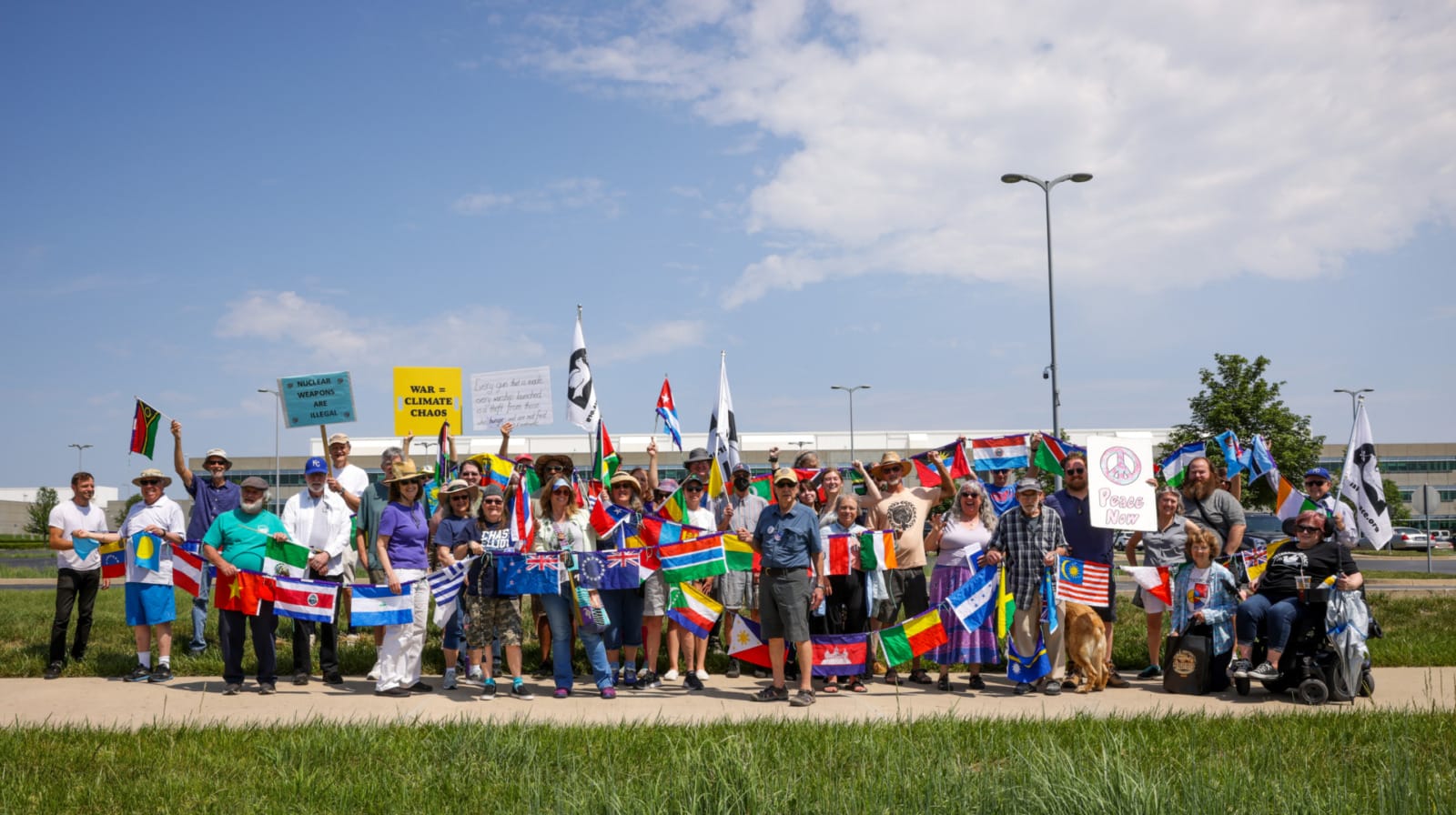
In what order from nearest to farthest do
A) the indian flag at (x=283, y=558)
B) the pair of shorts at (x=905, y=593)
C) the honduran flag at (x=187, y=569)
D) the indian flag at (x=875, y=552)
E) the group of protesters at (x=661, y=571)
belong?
the group of protesters at (x=661, y=571)
the indian flag at (x=283, y=558)
the indian flag at (x=875, y=552)
the pair of shorts at (x=905, y=593)
the honduran flag at (x=187, y=569)

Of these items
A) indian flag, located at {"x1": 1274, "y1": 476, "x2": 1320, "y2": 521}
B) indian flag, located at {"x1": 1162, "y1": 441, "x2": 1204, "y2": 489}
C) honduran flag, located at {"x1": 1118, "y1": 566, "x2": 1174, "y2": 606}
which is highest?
indian flag, located at {"x1": 1162, "y1": 441, "x2": 1204, "y2": 489}

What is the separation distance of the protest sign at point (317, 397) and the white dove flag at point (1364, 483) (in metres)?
11.9

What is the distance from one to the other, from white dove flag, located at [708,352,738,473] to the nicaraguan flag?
5.16 m

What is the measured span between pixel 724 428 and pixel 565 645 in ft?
17.5

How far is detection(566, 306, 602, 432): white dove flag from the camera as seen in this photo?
46.9ft

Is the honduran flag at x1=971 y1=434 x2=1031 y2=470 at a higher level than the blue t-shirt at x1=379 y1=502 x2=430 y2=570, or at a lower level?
higher

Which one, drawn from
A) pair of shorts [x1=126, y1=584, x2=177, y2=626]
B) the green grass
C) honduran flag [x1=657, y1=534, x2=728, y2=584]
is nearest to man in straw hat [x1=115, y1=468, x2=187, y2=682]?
pair of shorts [x1=126, y1=584, x2=177, y2=626]

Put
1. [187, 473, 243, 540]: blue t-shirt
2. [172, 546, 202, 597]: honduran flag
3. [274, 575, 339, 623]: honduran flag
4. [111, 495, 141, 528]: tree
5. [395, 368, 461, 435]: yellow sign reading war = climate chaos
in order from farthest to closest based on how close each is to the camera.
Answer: [111, 495, 141, 528]: tree
[395, 368, 461, 435]: yellow sign reading war = climate chaos
[187, 473, 243, 540]: blue t-shirt
[172, 546, 202, 597]: honduran flag
[274, 575, 339, 623]: honduran flag

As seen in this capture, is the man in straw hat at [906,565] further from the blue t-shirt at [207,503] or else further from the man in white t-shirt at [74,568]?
the man in white t-shirt at [74,568]

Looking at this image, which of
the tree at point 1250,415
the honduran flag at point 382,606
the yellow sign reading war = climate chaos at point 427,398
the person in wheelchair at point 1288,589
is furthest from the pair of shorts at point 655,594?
the tree at point 1250,415

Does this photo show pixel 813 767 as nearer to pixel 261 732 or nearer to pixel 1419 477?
pixel 261 732

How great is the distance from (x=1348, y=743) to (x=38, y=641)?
13156 millimetres

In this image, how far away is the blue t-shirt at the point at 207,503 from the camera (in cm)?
1127

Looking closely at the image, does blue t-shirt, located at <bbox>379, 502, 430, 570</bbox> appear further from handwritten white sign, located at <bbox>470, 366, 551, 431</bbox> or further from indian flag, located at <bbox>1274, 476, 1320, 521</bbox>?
indian flag, located at <bbox>1274, 476, 1320, 521</bbox>
